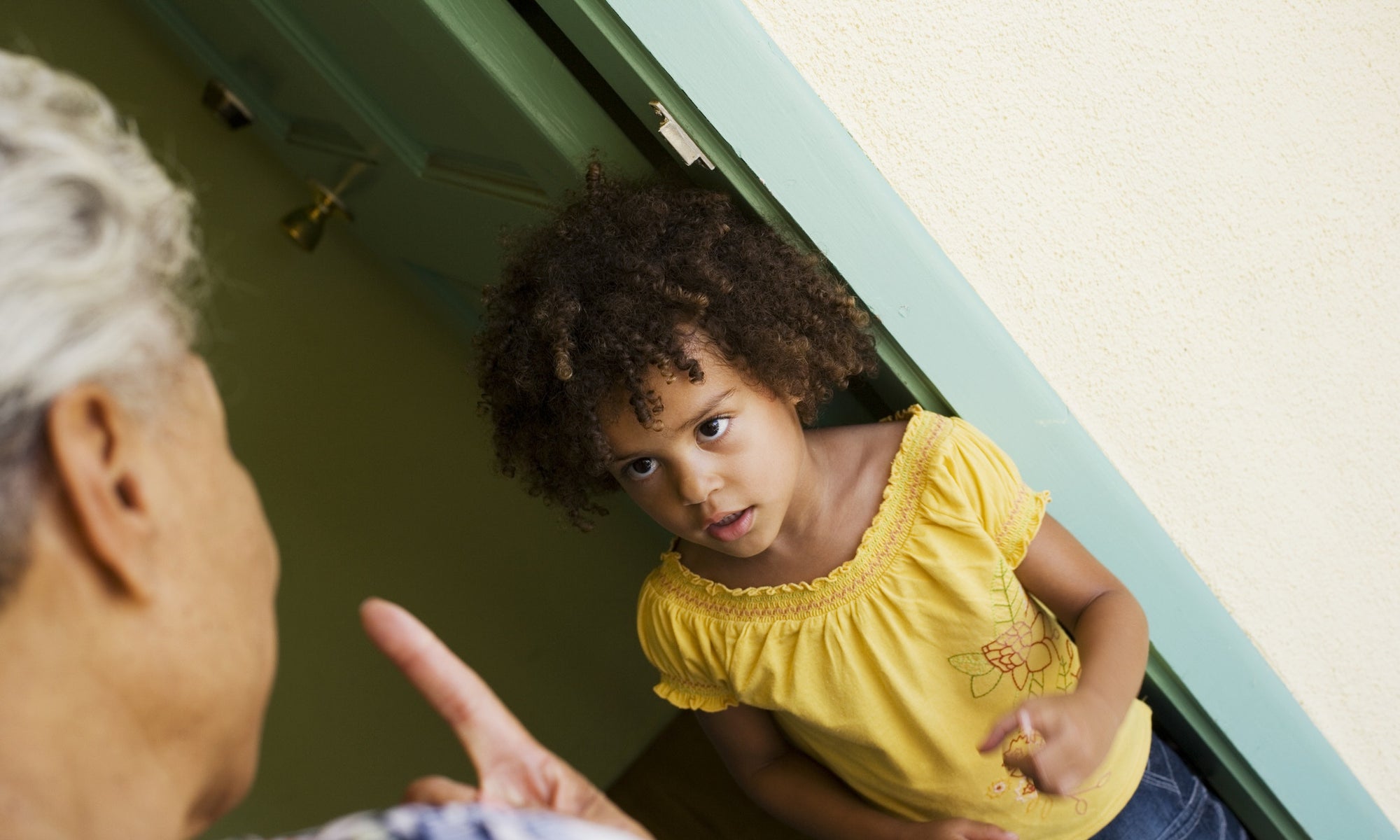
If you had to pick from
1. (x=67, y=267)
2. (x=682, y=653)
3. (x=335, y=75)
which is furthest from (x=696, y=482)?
(x=335, y=75)

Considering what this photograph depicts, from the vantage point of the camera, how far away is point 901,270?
996 mm

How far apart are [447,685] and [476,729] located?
0.11ft

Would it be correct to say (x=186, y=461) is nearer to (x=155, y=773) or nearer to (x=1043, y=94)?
(x=155, y=773)

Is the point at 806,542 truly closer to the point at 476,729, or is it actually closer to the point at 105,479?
the point at 476,729

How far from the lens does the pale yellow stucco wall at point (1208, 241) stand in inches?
40.1

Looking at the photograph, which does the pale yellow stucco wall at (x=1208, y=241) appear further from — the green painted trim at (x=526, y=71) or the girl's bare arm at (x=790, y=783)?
→ the girl's bare arm at (x=790, y=783)

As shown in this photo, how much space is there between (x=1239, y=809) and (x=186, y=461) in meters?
1.32

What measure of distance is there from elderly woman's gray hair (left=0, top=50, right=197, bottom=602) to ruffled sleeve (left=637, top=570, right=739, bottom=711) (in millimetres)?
652

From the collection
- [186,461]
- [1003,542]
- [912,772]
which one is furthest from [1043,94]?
[186,461]

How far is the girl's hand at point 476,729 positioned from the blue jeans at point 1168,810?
0.81m

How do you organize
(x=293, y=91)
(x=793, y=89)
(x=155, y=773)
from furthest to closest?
(x=293, y=91)
(x=793, y=89)
(x=155, y=773)

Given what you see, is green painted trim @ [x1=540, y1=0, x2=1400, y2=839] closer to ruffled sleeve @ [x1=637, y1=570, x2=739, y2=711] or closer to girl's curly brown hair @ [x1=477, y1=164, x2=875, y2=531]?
girl's curly brown hair @ [x1=477, y1=164, x2=875, y2=531]

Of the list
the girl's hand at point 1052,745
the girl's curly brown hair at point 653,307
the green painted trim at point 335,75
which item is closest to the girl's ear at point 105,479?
the girl's curly brown hair at point 653,307

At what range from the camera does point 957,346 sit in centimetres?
104
